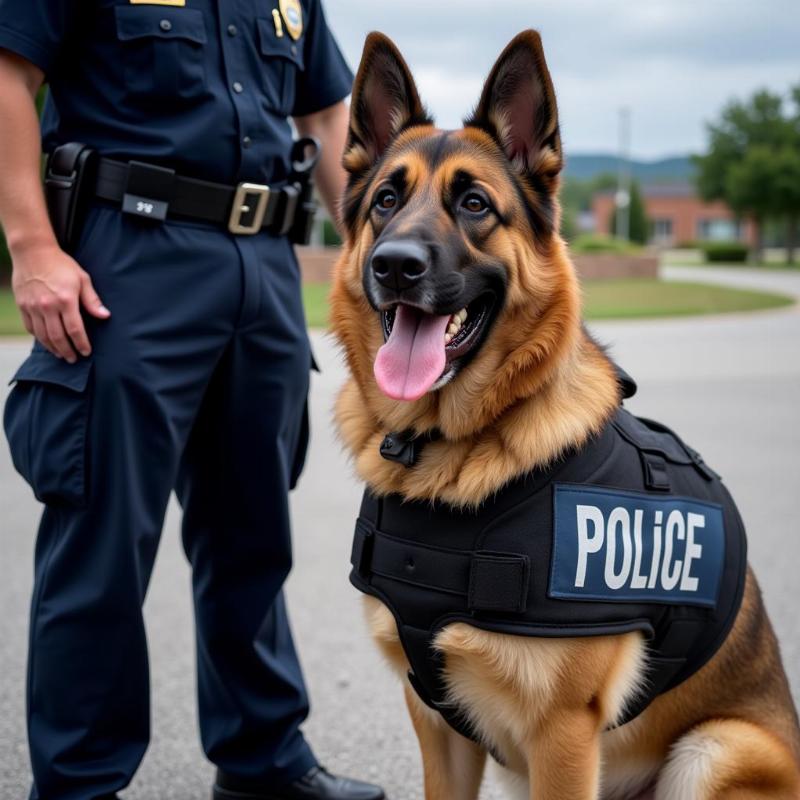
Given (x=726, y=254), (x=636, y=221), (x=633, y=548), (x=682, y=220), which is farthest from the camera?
(x=682, y=220)

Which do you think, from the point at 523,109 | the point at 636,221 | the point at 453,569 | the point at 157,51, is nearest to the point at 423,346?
the point at 453,569

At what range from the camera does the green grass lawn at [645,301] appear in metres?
16.9

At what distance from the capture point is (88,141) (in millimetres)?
2504

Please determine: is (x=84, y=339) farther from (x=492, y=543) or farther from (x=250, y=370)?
(x=492, y=543)

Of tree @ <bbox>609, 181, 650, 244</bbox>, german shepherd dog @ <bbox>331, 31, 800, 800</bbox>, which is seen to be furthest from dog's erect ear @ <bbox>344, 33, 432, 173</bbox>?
tree @ <bbox>609, 181, 650, 244</bbox>

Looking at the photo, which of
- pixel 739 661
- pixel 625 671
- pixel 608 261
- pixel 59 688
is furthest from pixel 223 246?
pixel 608 261

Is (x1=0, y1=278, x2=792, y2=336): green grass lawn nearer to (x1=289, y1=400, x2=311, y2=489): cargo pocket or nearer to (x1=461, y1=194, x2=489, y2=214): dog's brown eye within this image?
(x1=289, y1=400, x2=311, y2=489): cargo pocket

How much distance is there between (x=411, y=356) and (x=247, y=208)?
693 mm

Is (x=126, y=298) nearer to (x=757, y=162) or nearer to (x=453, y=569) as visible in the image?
(x=453, y=569)

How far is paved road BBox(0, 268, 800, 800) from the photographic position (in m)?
3.21

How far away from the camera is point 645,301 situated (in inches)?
810

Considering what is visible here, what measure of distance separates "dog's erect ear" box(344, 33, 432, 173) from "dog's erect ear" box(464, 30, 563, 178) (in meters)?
0.15

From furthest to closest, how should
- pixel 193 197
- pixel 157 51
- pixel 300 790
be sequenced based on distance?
pixel 300 790 → pixel 193 197 → pixel 157 51

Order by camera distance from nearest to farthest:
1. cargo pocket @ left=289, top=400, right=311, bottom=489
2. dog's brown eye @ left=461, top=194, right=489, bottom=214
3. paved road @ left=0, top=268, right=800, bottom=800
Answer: dog's brown eye @ left=461, top=194, right=489, bottom=214, cargo pocket @ left=289, top=400, right=311, bottom=489, paved road @ left=0, top=268, right=800, bottom=800
